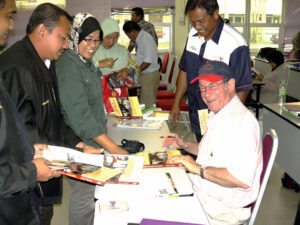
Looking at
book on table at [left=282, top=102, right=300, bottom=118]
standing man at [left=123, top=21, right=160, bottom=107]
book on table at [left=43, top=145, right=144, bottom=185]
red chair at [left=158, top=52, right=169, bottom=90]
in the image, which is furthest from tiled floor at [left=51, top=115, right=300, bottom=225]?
red chair at [left=158, top=52, right=169, bottom=90]

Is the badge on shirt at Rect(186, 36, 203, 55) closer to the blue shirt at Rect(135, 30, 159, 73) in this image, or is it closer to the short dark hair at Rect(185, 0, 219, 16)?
the short dark hair at Rect(185, 0, 219, 16)

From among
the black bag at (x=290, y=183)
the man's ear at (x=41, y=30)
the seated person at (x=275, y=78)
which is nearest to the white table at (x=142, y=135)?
the man's ear at (x=41, y=30)

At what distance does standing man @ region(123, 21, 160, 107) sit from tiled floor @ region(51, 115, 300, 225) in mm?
2034

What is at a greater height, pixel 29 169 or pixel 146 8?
pixel 146 8

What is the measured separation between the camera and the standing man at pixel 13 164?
1229 mm

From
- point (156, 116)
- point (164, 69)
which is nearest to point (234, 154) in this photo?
point (156, 116)

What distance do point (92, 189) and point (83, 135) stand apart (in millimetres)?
455

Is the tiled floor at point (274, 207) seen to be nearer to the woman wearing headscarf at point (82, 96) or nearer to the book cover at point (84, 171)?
the woman wearing headscarf at point (82, 96)

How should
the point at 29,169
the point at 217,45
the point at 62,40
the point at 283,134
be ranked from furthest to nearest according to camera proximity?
the point at 283,134 → the point at 217,45 → the point at 62,40 → the point at 29,169

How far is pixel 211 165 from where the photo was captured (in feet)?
5.50

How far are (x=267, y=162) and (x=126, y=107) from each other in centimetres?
151

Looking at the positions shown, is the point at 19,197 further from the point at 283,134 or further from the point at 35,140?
the point at 283,134

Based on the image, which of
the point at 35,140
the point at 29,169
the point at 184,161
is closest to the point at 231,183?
the point at 184,161

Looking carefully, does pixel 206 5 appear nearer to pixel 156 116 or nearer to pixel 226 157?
pixel 156 116
